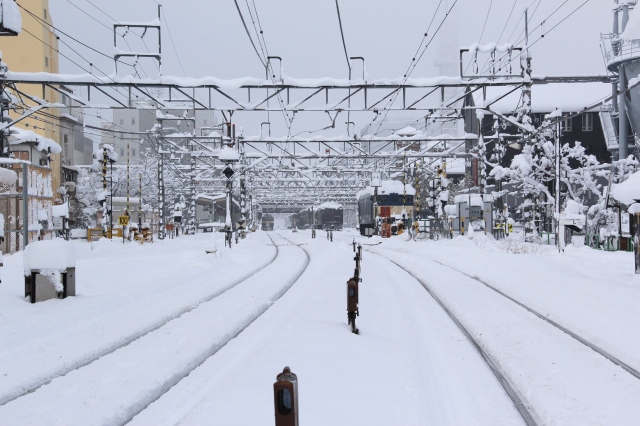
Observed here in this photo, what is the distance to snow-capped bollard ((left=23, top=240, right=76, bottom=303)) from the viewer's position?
12.9 metres

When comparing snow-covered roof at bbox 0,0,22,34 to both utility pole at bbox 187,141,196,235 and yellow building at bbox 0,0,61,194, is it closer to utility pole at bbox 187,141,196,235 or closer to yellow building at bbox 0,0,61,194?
utility pole at bbox 187,141,196,235

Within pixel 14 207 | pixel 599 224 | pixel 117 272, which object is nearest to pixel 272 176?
pixel 599 224

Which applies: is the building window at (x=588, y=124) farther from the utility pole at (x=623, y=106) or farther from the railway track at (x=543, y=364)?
the railway track at (x=543, y=364)

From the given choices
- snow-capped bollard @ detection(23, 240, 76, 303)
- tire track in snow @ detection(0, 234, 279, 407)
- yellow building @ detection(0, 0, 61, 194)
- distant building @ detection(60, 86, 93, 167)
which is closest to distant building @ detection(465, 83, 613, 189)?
yellow building @ detection(0, 0, 61, 194)

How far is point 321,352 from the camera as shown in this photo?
7.85 metres

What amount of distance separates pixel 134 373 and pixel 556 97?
225ft

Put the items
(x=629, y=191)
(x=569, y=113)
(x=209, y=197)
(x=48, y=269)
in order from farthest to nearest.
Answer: (x=209, y=197), (x=569, y=113), (x=629, y=191), (x=48, y=269)

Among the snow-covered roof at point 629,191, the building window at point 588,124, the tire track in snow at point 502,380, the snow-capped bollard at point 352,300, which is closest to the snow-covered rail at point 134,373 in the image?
the snow-capped bollard at point 352,300

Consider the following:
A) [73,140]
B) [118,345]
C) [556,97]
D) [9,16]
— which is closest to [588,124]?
[556,97]

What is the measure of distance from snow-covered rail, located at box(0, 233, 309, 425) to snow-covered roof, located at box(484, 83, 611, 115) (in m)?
58.9

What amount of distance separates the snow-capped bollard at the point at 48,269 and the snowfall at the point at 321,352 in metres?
0.39

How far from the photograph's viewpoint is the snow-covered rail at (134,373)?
19.2 feet

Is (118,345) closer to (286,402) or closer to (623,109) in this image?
(286,402)

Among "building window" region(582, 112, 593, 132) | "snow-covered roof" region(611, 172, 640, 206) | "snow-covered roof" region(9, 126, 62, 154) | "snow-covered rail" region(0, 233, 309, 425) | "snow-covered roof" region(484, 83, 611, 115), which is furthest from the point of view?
"building window" region(582, 112, 593, 132)
